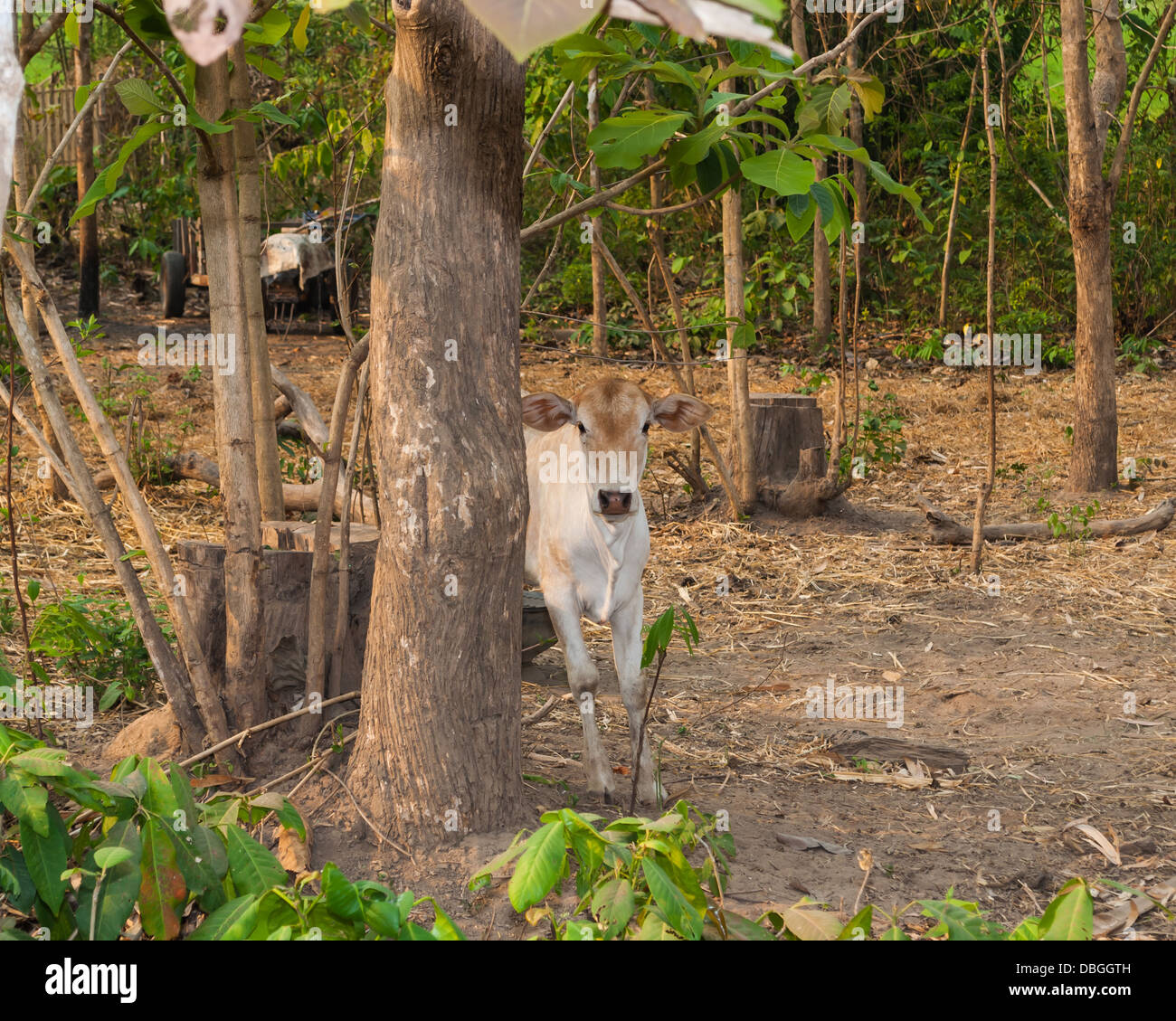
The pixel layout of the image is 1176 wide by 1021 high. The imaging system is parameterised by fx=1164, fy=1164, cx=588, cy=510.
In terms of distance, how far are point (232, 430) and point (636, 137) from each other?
155 cm

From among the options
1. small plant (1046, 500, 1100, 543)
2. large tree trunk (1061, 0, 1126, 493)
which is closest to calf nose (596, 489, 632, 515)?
small plant (1046, 500, 1100, 543)

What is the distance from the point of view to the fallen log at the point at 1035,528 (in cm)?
713

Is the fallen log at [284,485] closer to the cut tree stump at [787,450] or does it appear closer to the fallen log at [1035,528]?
the cut tree stump at [787,450]

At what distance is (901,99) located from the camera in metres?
14.4

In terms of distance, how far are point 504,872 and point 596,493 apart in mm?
1389

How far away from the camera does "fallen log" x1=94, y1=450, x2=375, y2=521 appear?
20.8 ft

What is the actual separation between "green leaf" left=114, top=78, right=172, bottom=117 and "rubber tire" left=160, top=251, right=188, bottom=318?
31.9 feet

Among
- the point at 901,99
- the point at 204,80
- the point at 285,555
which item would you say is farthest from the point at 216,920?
the point at 901,99

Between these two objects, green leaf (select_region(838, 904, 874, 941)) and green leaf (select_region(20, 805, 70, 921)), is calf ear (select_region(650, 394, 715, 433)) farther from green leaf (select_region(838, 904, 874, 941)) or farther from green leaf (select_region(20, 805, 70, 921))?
green leaf (select_region(20, 805, 70, 921))

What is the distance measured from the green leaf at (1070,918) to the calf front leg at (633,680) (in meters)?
1.85

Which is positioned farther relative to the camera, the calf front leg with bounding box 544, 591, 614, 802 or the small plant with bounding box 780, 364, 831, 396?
the small plant with bounding box 780, 364, 831, 396

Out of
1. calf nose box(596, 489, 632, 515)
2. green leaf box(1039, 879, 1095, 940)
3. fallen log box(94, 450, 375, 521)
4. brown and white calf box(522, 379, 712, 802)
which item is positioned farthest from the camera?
fallen log box(94, 450, 375, 521)

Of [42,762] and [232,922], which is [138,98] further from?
[232,922]

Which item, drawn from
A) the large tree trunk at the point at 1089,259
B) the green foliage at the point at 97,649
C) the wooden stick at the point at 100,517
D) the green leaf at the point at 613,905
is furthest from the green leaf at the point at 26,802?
the large tree trunk at the point at 1089,259
